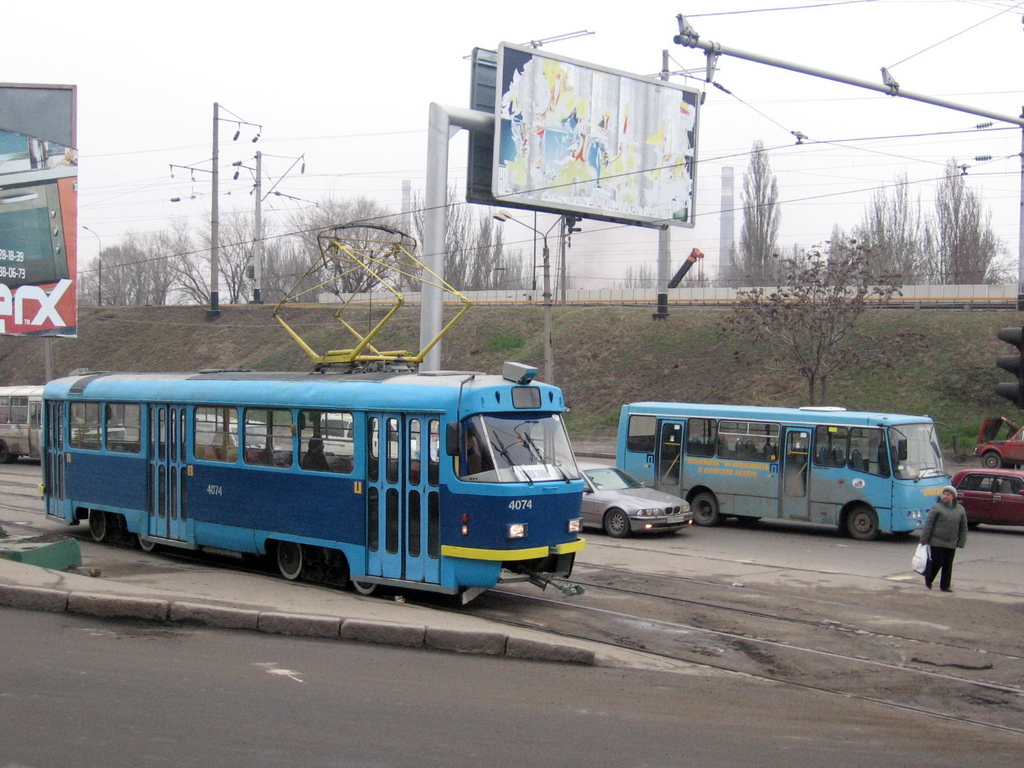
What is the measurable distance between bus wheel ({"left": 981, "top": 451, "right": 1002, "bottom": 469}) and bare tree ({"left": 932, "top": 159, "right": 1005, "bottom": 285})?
2895 cm

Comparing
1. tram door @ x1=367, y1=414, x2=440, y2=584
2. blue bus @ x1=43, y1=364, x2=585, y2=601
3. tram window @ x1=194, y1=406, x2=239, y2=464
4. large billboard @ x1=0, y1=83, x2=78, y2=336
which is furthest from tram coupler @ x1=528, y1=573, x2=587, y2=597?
large billboard @ x1=0, y1=83, x2=78, y2=336

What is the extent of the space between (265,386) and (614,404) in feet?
99.6

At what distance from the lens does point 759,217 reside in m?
62.2

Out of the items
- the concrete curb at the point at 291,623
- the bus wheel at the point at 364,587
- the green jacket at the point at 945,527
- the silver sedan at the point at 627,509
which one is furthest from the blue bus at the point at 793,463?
the concrete curb at the point at 291,623

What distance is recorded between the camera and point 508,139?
2925 centimetres

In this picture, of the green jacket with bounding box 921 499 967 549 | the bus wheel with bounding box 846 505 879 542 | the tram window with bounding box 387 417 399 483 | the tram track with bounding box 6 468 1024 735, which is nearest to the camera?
the tram track with bounding box 6 468 1024 735

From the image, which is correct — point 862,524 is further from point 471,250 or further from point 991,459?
point 471,250

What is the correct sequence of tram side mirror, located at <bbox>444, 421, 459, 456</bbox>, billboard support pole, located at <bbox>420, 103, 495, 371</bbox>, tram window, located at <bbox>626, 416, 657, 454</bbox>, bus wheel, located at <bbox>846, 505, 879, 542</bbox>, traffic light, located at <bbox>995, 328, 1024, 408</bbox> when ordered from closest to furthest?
tram side mirror, located at <bbox>444, 421, 459, 456</bbox>
traffic light, located at <bbox>995, 328, 1024, 408</bbox>
bus wheel, located at <bbox>846, 505, 879, 542</bbox>
tram window, located at <bbox>626, 416, 657, 454</bbox>
billboard support pole, located at <bbox>420, 103, 495, 371</bbox>

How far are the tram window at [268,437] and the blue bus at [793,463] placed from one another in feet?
35.1

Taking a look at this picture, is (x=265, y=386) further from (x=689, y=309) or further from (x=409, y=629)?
(x=689, y=309)

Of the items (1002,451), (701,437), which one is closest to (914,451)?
(701,437)

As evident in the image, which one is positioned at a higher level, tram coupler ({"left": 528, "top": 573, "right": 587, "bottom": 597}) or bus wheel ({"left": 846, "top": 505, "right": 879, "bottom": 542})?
tram coupler ({"left": 528, "top": 573, "right": 587, "bottom": 597})

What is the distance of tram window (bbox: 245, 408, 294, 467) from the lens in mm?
12547

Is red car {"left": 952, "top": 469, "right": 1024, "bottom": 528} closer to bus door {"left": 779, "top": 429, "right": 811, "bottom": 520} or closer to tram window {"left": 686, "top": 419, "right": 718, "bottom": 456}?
bus door {"left": 779, "top": 429, "right": 811, "bottom": 520}
